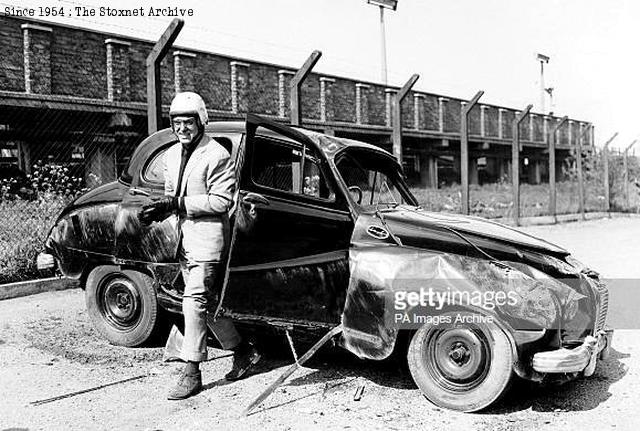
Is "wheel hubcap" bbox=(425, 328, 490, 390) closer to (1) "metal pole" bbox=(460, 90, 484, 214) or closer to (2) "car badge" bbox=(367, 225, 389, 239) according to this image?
(2) "car badge" bbox=(367, 225, 389, 239)

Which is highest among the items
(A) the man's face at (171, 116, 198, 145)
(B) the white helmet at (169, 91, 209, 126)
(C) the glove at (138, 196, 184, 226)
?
(B) the white helmet at (169, 91, 209, 126)

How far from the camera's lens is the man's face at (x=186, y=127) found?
15.8ft

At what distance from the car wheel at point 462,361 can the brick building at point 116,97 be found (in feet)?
29.0

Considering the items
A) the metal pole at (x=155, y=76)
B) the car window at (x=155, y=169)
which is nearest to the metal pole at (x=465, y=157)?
the metal pole at (x=155, y=76)

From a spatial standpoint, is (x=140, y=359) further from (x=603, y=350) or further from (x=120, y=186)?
(x=603, y=350)

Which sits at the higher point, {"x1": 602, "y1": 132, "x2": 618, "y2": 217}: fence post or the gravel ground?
{"x1": 602, "y1": 132, "x2": 618, "y2": 217}: fence post

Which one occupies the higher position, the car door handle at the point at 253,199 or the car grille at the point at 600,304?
the car door handle at the point at 253,199

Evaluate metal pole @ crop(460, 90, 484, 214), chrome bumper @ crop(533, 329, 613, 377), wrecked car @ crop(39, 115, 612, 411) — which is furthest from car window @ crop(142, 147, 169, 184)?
metal pole @ crop(460, 90, 484, 214)

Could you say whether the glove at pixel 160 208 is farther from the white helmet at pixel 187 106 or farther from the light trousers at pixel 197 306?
the white helmet at pixel 187 106

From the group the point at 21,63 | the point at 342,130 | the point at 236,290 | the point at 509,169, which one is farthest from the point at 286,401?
the point at 509,169

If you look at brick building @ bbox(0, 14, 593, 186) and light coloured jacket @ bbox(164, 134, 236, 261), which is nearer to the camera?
light coloured jacket @ bbox(164, 134, 236, 261)

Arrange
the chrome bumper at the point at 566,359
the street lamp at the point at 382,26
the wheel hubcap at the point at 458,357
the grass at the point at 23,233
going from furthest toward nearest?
the street lamp at the point at 382,26, the grass at the point at 23,233, the wheel hubcap at the point at 458,357, the chrome bumper at the point at 566,359

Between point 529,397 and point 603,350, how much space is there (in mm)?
598

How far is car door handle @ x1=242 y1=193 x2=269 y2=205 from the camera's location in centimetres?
493
